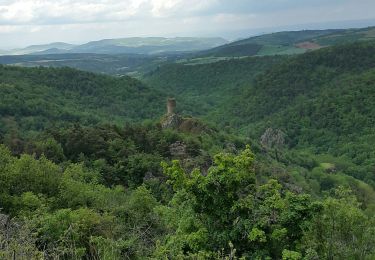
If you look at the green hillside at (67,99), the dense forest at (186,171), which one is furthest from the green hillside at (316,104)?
the green hillside at (67,99)

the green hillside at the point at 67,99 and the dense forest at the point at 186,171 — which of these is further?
the green hillside at the point at 67,99

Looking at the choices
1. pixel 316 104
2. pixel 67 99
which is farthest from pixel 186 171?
pixel 316 104

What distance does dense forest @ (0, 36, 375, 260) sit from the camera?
14555 mm

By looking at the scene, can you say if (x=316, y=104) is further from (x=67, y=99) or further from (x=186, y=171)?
(x=186, y=171)

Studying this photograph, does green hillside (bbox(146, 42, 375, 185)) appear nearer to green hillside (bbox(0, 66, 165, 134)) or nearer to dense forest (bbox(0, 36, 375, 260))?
dense forest (bbox(0, 36, 375, 260))

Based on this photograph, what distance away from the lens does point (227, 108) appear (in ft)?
496

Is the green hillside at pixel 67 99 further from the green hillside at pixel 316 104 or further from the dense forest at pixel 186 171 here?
the green hillside at pixel 316 104

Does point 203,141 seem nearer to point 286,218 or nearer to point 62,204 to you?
point 62,204

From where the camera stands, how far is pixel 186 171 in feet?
127

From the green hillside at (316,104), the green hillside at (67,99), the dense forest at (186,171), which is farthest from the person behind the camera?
the green hillside at (316,104)

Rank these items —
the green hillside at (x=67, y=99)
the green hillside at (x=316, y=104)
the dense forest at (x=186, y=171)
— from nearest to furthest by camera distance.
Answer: the dense forest at (x=186, y=171), the green hillside at (x=67, y=99), the green hillside at (x=316, y=104)

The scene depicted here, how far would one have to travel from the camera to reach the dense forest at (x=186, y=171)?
47.8ft

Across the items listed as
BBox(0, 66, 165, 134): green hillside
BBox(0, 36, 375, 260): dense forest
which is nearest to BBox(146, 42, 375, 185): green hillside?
BBox(0, 36, 375, 260): dense forest

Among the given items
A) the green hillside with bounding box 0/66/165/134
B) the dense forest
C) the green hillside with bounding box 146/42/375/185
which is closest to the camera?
the dense forest
